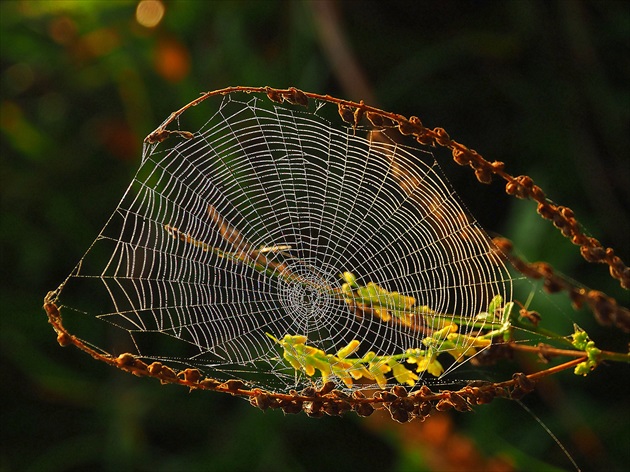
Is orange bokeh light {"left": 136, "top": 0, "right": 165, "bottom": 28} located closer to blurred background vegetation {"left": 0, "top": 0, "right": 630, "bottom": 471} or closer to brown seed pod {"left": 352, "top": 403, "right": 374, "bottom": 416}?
blurred background vegetation {"left": 0, "top": 0, "right": 630, "bottom": 471}

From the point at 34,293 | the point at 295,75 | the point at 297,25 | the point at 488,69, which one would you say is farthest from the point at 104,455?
the point at 488,69

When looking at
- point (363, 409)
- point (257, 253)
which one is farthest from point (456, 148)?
point (257, 253)

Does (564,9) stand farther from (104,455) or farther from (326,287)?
(104,455)

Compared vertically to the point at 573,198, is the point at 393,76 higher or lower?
higher

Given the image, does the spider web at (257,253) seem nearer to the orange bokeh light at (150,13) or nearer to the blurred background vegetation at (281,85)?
the blurred background vegetation at (281,85)

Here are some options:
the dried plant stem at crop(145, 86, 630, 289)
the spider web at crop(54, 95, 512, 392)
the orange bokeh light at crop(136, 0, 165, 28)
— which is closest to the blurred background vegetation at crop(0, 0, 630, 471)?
the orange bokeh light at crop(136, 0, 165, 28)
